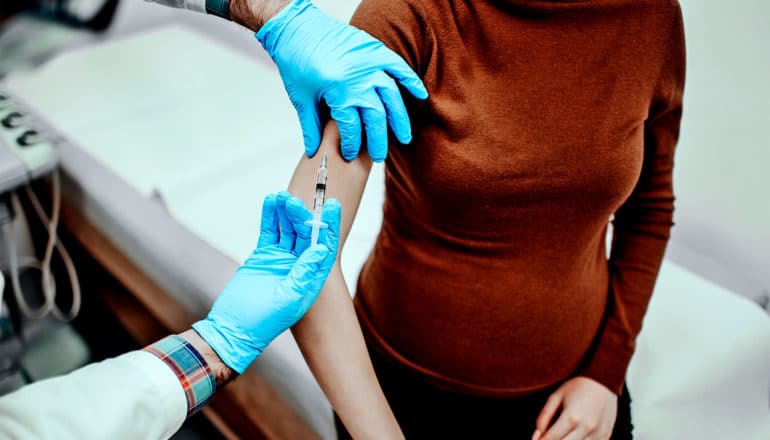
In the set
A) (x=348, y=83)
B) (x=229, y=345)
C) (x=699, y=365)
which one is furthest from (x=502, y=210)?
(x=699, y=365)

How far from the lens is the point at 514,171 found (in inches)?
29.8

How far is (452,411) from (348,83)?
0.55 metres

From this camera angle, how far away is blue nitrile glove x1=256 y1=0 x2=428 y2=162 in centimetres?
74

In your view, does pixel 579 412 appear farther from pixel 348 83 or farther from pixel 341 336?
pixel 348 83

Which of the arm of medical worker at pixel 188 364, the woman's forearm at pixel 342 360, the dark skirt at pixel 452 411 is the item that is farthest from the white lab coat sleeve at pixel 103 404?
the dark skirt at pixel 452 411

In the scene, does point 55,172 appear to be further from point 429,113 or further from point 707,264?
point 707,264

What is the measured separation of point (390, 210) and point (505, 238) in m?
0.19

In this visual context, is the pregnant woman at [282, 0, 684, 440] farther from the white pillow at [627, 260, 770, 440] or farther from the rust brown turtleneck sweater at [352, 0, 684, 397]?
the white pillow at [627, 260, 770, 440]

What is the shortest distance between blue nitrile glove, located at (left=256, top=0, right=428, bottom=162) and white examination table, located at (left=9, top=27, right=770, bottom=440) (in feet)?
2.22

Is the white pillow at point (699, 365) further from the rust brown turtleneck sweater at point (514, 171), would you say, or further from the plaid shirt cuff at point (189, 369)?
the plaid shirt cuff at point (189, 369)

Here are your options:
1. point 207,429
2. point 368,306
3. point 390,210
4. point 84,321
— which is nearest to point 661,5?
point 390,210

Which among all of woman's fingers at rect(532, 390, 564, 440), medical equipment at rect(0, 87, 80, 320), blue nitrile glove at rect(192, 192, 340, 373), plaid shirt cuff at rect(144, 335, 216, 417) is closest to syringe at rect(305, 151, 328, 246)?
blue nitrile glove at rect(192, 192, 340, 373)

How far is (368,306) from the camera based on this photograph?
3.18 ft

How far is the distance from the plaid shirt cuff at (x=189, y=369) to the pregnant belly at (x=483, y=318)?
0.29 meters
